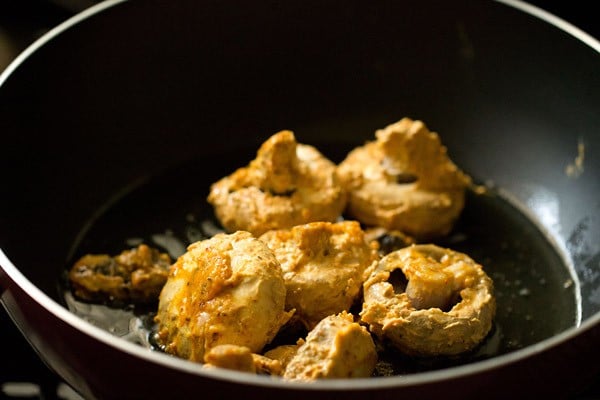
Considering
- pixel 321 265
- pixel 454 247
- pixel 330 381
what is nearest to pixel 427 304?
pixel 321 265

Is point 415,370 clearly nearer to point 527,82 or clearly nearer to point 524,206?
point 524,206

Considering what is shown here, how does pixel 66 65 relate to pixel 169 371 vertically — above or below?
above

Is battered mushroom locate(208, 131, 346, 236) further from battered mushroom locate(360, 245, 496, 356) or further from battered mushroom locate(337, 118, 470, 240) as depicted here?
battered mushroom locate(360, 245, 496, 356)

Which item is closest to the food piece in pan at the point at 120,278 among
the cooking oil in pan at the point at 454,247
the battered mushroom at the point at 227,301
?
the cooking oil in pan at the point at 454,247

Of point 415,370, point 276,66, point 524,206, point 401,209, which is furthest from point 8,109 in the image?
point 524,206

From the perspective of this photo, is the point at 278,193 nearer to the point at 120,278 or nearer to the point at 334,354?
the point at 120,278
